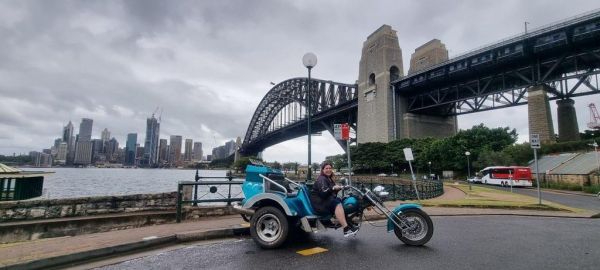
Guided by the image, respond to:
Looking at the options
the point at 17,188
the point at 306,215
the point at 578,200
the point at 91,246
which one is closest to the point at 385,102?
the point at 578,200

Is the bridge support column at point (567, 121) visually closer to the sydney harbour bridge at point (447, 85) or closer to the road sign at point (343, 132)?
the sydney harbour bridge at point (447, 85)

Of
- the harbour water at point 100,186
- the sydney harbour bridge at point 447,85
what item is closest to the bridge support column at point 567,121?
the sydney harbour bridge at point 447,85

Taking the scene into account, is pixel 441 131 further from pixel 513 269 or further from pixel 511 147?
pixel 513 269

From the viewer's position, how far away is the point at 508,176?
38375mm

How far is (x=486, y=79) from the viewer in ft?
178

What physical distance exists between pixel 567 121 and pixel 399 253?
183 ft

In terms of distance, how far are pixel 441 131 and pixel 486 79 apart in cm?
1966

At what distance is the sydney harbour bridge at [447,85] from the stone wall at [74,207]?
2539 cm

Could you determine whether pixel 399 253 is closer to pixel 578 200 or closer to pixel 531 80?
pixel 578 200

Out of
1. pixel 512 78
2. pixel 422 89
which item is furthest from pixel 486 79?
pixel 422 89

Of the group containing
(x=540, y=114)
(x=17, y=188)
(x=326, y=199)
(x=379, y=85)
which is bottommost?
(x=17, y=188)

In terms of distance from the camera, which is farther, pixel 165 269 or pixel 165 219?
pixel 165 219

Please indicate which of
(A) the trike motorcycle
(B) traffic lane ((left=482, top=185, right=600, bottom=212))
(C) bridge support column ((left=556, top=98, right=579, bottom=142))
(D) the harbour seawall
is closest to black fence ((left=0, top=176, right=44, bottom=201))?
(D) the harbour seawall

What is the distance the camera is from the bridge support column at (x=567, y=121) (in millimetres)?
46125
